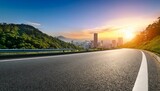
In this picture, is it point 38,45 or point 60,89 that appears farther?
point 38,45

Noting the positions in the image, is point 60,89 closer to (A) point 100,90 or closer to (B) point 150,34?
(A) point 100,90

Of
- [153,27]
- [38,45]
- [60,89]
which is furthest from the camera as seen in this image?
[153,27]

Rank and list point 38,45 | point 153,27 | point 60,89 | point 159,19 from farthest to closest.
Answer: point 153,27, point 159,19, point 38,45, point 60,89

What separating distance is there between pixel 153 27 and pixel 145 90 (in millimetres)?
178670

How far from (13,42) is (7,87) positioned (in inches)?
2483

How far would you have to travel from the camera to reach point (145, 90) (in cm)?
481

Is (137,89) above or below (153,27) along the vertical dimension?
below

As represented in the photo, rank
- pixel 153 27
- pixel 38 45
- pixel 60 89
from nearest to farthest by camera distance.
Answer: pixel 60 89 < pixel 38 45 < pixel 153 27

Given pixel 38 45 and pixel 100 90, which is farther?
pixel 38 45

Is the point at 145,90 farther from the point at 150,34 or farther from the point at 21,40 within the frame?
the point at 150,34

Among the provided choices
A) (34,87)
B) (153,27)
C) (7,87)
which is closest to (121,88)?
(34,87)

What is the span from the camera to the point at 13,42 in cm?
6575

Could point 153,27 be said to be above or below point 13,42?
above

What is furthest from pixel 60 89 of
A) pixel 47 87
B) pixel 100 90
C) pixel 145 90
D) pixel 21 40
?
pixel 21 40
